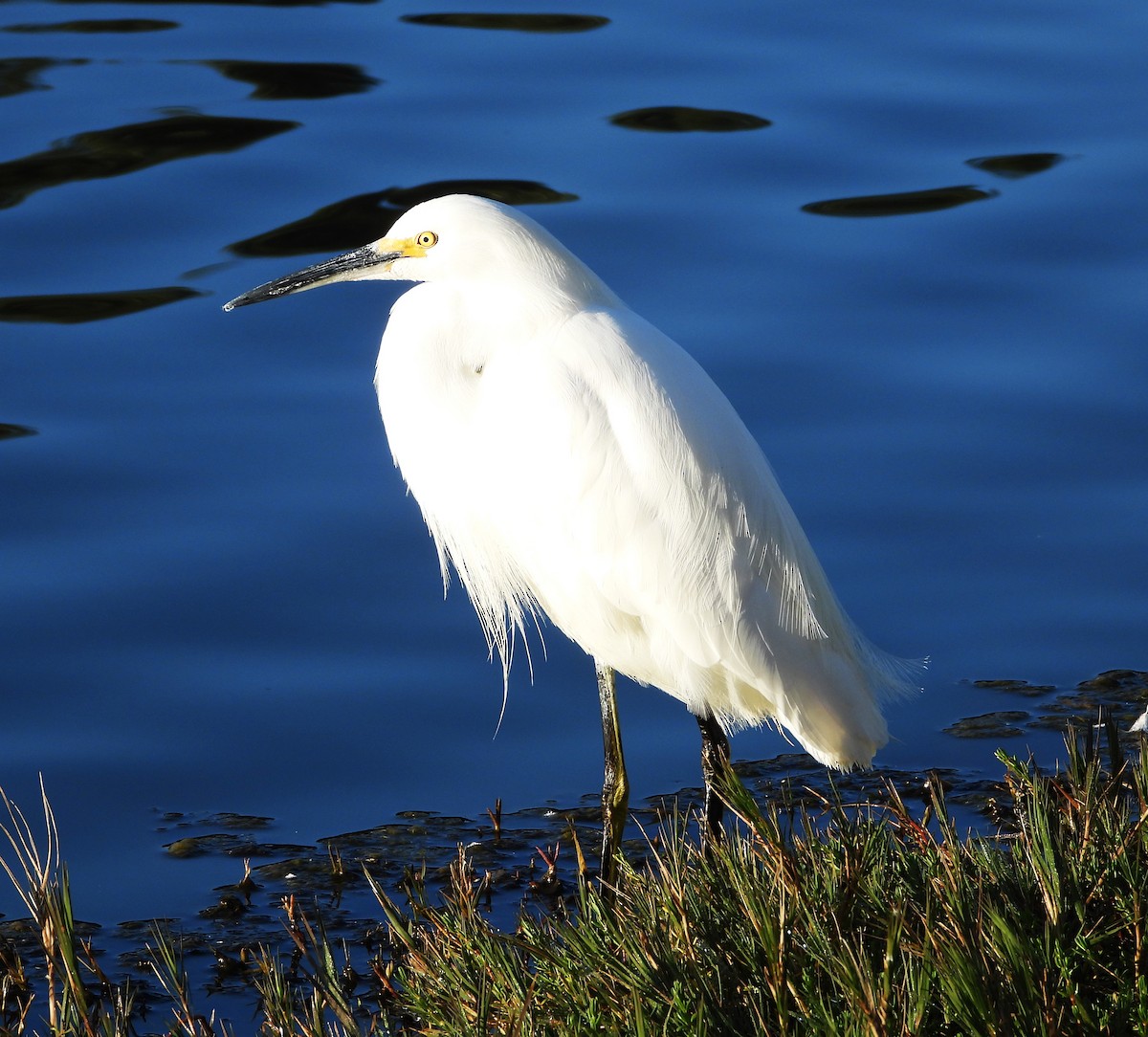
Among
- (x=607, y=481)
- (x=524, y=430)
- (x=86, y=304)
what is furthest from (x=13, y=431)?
(x=607, y=481)

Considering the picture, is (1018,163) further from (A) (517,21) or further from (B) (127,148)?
(B) (127,148)

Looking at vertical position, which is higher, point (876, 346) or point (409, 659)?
point (876, 346)

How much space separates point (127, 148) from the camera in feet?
26.2

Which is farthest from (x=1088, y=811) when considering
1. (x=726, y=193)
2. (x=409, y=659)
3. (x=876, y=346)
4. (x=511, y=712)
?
(x=726, y=193)

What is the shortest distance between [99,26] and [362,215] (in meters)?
2.83

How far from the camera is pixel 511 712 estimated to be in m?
4.68

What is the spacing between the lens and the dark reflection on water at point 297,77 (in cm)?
862

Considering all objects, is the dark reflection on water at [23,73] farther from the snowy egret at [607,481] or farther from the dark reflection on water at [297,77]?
the snowy egret at [607,481]

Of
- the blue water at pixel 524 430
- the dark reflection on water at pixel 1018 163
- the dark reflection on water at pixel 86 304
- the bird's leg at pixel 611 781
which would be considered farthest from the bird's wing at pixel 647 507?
the dark reflection on water at pixel 1018 163

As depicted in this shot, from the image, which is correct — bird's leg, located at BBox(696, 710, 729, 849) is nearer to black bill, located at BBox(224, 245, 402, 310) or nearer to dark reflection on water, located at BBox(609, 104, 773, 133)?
black bill, located at BBox(224, 245, 402, 310)

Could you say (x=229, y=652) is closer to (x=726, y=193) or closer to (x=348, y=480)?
(x=348, y=480)

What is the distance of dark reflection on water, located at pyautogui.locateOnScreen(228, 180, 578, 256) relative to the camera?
23.6 feet

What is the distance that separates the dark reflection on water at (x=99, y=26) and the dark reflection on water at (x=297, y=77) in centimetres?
68

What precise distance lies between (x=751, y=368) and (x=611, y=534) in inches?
109
